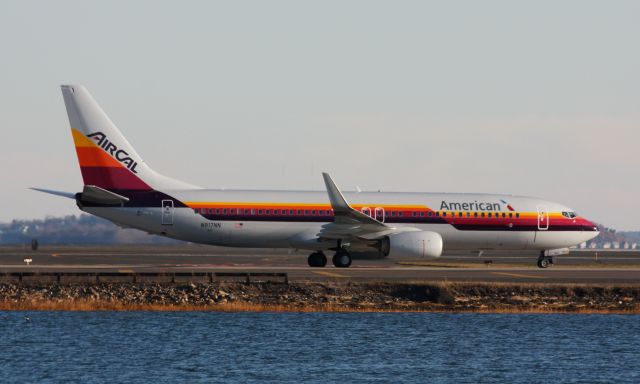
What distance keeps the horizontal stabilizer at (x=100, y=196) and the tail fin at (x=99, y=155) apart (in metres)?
0.91

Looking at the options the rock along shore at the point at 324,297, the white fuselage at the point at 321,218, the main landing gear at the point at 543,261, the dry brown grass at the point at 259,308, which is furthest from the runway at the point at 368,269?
the dry brown grass at the point at 259,308

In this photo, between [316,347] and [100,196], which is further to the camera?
[100,196]

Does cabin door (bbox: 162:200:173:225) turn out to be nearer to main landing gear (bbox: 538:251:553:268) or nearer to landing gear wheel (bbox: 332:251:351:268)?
landing gear wheel (bbox: 332:251:351:268)

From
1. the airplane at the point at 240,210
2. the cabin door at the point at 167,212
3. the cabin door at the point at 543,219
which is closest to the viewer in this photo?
the airplane at the point at 240,210

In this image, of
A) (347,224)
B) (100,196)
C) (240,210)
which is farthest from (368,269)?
(100,196)

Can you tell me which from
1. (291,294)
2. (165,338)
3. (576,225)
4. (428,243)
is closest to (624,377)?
(165,338)

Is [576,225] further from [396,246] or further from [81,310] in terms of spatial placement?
[81,310]

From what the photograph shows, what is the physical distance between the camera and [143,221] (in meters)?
57.7

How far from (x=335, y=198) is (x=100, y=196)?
12156 mm

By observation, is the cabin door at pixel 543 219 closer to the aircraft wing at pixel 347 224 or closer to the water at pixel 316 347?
the aircraft wing at pixel 347 224

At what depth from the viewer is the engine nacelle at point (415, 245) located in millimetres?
56719

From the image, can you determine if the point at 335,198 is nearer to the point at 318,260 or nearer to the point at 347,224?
the point at 347,224

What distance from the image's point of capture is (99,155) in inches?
2276

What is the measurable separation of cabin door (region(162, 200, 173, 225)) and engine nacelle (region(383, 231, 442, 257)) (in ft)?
38.1
